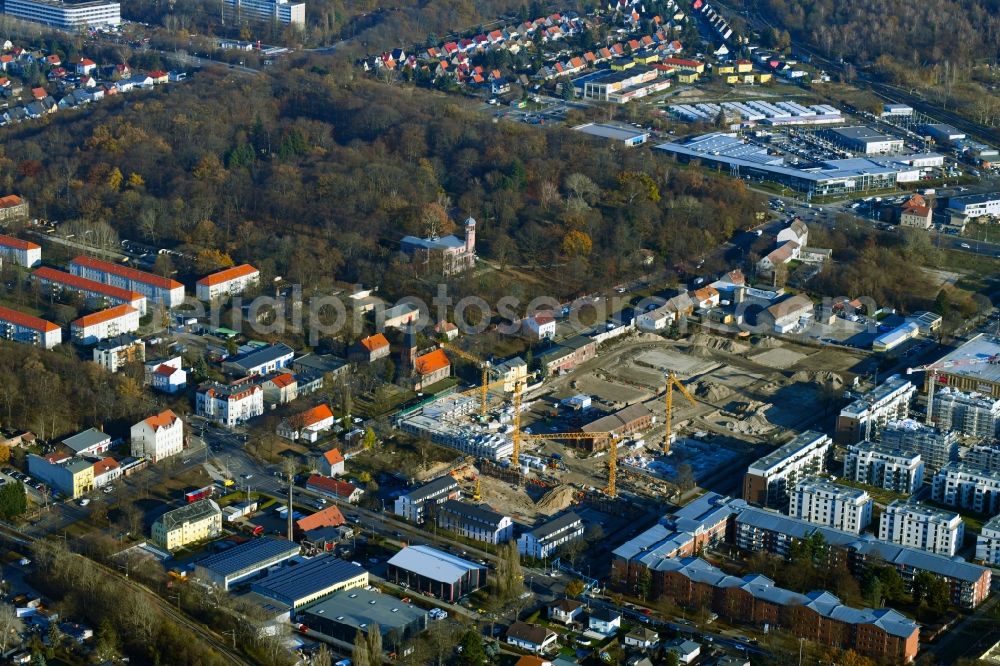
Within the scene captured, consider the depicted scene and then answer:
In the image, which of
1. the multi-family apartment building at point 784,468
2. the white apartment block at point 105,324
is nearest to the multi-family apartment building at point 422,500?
the multi-family apartment building at point 784,468

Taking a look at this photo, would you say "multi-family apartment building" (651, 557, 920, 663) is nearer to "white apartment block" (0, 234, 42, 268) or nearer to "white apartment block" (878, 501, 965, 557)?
"white apartment block" (878, 501, 965, 557)

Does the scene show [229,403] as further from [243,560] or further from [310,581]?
[310,581]

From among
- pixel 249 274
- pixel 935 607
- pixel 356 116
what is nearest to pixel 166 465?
pixel 249 274

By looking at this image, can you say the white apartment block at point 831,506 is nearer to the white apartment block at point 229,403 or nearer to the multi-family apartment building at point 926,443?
the multi-family apartment building at point 926,443

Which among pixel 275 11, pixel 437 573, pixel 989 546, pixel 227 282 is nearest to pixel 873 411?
pixel 989 546

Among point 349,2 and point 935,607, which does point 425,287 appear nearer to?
point 935,607

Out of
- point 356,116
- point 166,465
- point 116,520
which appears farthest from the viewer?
point 356,116
